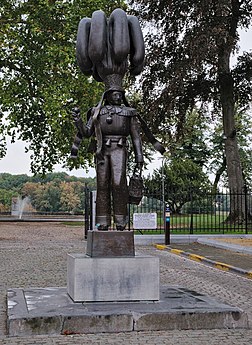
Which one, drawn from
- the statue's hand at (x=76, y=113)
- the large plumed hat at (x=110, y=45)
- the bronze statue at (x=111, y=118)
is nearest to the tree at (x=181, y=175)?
the large plumed hat at (x=110, y=45)

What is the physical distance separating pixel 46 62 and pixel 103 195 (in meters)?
21.5

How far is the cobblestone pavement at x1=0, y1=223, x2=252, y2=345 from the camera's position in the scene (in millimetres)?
6969

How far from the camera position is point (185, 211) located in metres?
32.7

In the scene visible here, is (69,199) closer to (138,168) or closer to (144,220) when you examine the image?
(144,220)

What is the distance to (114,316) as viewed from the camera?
24.2 ft

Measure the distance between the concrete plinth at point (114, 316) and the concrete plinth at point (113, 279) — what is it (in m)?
0.12

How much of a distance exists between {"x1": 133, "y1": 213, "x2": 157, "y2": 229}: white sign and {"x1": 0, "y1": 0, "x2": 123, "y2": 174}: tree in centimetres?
696

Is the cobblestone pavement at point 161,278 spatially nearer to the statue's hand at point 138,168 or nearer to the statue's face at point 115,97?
the statue's hand at point 138,168

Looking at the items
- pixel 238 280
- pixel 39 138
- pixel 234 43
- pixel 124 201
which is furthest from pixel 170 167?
pixel 124 201

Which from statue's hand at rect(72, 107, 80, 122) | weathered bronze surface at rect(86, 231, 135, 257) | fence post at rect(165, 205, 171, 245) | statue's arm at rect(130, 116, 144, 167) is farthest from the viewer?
fence post at rect(165, 205, 171, 245)

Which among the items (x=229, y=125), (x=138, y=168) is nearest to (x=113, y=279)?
(x=138, y=168)

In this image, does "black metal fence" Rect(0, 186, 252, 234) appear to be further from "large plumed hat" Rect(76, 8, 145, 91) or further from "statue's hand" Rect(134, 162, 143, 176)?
"large plumed hat" Rect(76, 8, 145, 91)

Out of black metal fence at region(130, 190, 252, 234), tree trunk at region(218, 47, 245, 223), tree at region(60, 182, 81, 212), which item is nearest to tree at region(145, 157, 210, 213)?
tree trunk at region(218, 47, 245, 223)

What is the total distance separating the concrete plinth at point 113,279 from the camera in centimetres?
813
